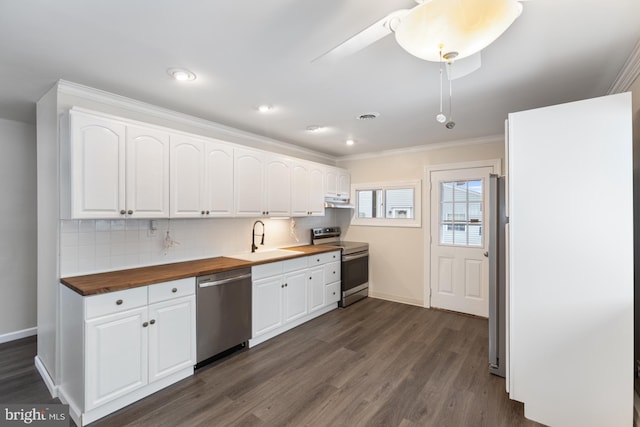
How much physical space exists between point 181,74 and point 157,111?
0.94m

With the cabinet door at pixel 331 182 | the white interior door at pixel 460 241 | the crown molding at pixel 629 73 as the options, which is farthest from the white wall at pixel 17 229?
the crown molding at pixel 629 73

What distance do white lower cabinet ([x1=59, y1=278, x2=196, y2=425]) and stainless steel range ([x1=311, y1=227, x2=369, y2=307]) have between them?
2404 millimetres

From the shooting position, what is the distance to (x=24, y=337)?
341cm

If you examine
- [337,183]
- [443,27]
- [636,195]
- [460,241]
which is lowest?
[460,241]

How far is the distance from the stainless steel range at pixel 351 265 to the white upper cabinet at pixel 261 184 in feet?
3.68

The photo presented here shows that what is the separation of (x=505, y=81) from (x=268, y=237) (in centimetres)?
316

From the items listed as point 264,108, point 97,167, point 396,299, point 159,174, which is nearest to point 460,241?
point 396,299

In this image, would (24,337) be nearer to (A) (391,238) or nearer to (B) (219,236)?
(B) (219,236)

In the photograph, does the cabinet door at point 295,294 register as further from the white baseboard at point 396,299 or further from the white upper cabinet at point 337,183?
the white baseboard at point 396,299

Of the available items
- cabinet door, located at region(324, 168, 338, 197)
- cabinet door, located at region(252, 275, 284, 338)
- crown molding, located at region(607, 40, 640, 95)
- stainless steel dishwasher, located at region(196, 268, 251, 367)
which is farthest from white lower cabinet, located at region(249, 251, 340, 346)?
crown molding, located at region(607, 40, 640, 95)

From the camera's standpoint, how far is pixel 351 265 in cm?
457

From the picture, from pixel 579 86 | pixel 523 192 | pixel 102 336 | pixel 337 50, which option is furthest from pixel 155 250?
pixel 579 86

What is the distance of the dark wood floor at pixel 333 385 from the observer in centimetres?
207

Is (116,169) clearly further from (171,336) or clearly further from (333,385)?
(333,385)
